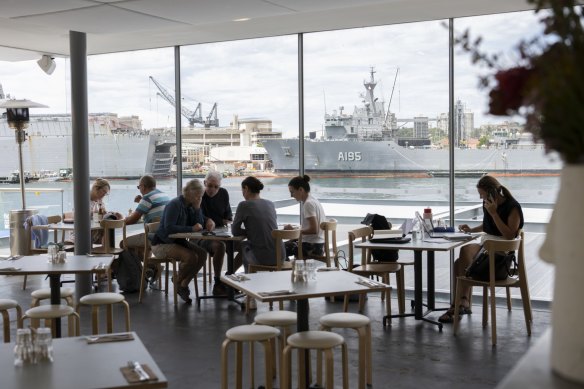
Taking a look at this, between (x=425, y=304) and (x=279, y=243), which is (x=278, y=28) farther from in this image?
(x=425, y=304)

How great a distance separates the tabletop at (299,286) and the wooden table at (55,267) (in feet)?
3.93

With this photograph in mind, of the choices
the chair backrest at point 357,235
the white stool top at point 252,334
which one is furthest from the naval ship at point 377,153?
the white stool top at point 252,334

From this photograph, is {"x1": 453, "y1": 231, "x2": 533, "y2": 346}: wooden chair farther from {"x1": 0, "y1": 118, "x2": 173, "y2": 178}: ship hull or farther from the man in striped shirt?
{"x1": 0, "y1": 118, "x2": 173, "y2": 178}: ship hull

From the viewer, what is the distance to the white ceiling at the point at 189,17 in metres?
6.49

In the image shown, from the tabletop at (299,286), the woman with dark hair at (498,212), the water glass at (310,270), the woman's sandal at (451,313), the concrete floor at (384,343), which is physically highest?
the woman with dark hair at (498,212)

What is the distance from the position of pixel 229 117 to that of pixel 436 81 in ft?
10.1

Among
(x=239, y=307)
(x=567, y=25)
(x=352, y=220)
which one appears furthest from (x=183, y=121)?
(x=567, y=25)

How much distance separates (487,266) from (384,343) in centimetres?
114

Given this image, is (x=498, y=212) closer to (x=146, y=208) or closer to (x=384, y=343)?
(x=384, y=343)

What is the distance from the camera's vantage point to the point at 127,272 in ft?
28.7

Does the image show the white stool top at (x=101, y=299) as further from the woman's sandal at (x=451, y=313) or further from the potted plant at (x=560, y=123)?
the potted plant at (x=560, y=123)

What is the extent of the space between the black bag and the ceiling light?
21.8 ft

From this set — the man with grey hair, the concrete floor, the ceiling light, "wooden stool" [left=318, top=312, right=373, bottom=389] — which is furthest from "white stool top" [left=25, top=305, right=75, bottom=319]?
the ceiling light

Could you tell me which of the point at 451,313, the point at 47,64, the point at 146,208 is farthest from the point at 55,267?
the point at 47,64
